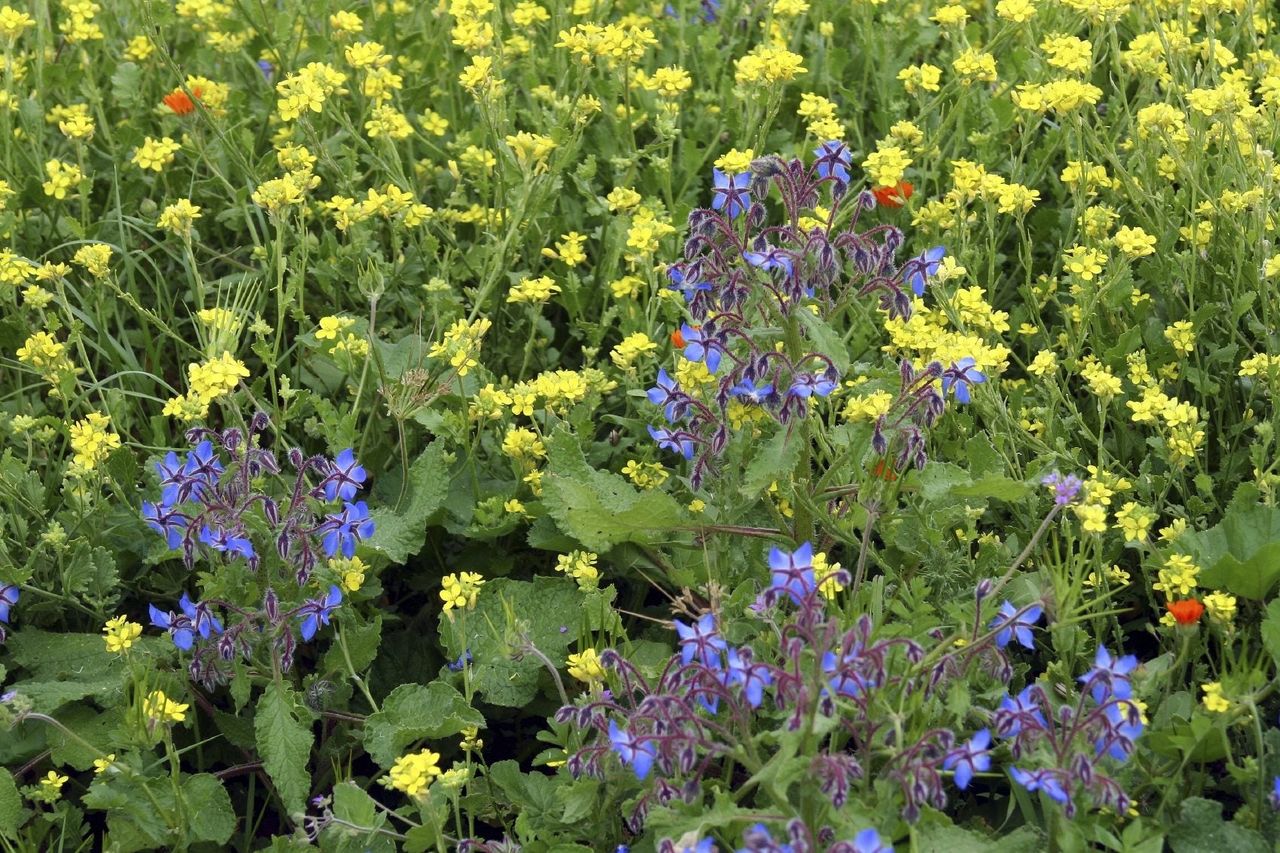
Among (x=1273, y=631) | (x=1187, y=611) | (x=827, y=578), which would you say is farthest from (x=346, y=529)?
(x=1273, y=631)

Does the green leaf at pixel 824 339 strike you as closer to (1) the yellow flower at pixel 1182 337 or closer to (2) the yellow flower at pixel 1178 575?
(2) the yellow flower at pixel 1178 575

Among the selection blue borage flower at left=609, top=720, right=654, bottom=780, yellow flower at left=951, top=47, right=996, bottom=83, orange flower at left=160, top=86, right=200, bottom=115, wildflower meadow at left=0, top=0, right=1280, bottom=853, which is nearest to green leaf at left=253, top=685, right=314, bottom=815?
wildflower meadow at left=0, top=0, right=1280, bottom=853

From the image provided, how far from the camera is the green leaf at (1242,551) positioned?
239 centimetres

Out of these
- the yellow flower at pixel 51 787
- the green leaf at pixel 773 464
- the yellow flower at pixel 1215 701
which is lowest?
the yellow flower at pixel 51 787

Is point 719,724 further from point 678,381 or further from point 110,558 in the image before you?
point 110,558

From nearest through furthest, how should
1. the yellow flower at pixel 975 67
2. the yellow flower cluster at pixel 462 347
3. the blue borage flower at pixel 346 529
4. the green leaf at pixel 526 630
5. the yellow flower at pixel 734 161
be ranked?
1. the blue borage flower at pixel 346 529
2. the green leaf at pixel 526 630
3. the yellow flower cluster at pixel 462 347
4. the yellow flower at pixel 734 161
5. the yellow flower at pixel 975 67

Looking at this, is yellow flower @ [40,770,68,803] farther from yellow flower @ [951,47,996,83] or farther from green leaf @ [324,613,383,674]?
yellow flower @ [951,47,996,83]

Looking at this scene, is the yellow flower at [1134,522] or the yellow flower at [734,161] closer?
the yellow flower at [1134,522]

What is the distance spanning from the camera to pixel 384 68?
3.39 meters

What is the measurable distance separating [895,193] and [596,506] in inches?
46.3

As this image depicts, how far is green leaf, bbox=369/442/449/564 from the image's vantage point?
2678 mm

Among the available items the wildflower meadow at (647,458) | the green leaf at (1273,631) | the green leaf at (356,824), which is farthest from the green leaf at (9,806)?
the green leaf at (1273,631)

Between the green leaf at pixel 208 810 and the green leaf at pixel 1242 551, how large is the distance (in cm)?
161

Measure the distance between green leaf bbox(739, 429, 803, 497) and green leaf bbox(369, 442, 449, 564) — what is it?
646 mm
